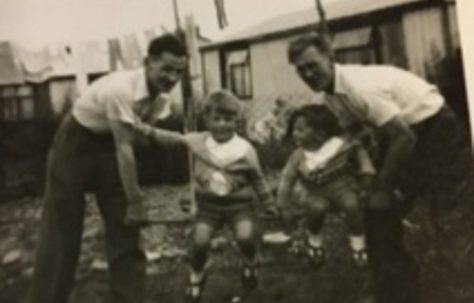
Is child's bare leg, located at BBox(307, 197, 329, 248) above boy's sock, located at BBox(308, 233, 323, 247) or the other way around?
above

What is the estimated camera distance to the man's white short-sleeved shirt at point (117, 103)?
1.33 m

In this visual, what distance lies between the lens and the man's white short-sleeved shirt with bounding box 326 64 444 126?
1.28 meters

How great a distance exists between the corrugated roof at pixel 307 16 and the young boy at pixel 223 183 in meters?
0.13

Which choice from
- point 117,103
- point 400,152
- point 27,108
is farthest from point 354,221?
point 27,108

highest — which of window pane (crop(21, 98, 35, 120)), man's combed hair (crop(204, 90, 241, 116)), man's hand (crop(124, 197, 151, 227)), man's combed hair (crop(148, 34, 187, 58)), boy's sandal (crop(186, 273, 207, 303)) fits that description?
man's combed hair (crop(148, 34, 187, 58))

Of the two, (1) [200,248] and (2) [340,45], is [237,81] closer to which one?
(2) [340,45]

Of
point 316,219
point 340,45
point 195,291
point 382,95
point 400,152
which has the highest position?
point 340,45

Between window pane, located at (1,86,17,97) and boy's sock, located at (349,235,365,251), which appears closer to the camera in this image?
boy's sock, located at (349,235,365,251)

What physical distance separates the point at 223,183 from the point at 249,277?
0.18m

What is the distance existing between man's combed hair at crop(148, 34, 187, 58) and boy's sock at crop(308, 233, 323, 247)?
423 millimetres

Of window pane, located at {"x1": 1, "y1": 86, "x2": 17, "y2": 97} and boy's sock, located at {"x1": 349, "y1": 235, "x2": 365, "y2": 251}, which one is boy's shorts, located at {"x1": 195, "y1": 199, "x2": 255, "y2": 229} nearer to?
boy's sock, located at {"x1": 349, "y1": 235, "x2": 365, "y2": 251}

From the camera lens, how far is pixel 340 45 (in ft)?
4.25

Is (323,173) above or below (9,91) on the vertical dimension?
below

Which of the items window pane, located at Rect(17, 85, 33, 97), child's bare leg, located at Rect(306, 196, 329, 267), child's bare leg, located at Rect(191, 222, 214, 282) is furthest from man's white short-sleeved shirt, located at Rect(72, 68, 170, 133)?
child's bare leg, located at Rect(306, 196, 329, 267)
